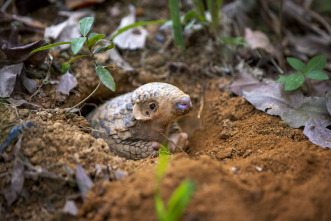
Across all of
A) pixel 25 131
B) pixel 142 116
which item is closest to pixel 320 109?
pixel 142 116

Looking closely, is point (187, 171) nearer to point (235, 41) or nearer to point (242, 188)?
point (242, 188)

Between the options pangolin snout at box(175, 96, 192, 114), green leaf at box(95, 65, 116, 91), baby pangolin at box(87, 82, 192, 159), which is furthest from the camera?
baby pangolin at box(87, 82, 192, 159)

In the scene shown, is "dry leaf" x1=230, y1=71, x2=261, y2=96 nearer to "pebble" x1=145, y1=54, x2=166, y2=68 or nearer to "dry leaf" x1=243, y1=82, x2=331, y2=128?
"dry leaf" x1=243, y1=82, x2=331, y2=128

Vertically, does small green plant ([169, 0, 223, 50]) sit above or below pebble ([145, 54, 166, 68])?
above

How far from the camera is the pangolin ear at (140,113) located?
3418 millimetres

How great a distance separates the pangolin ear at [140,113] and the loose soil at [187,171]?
1.78 ft

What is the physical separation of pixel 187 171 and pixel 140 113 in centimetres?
141

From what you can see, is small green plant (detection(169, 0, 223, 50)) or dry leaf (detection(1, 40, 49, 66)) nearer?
dry leaf (detection(1, 40, 49, 66))

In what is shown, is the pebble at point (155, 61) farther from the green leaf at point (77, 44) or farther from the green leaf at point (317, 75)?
the green leaf at point (317, 75)

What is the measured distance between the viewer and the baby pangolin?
11.1ft

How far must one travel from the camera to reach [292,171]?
2.49 meters

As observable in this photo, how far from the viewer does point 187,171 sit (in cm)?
218

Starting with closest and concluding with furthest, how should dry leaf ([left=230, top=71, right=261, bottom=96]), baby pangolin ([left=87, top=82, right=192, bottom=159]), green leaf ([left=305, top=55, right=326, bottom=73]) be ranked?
baby pangolin ([left=87, top=82, right=192, bottom=159])
green leaf ([left=305, top=55, right=326, bottom=73])
dry leaf ([left=230, top=71, right=261, bottom=96])

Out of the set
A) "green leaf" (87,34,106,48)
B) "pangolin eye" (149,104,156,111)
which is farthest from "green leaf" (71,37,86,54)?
"pangolin eye" (149,104,156,111)
